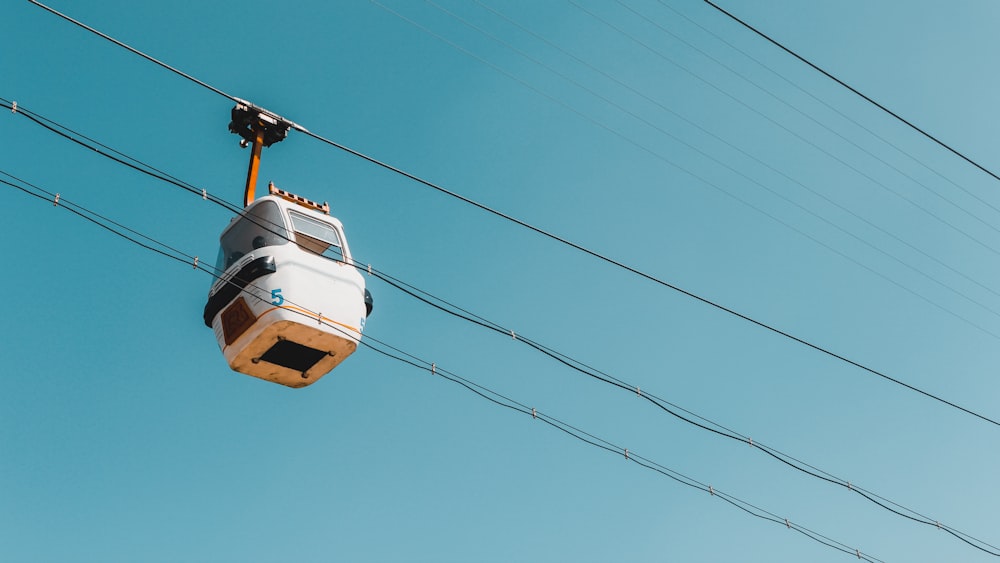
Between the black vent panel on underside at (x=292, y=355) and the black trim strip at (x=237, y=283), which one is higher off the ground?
the black trim strip at (x=237, y=283)

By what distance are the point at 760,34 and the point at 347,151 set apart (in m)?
4.71

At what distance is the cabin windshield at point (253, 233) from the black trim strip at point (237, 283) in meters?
0.35

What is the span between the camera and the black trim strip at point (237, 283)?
1110 cm

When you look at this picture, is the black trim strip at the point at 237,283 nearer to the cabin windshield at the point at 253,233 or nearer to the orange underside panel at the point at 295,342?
the cabin windshield at the point at 253,233

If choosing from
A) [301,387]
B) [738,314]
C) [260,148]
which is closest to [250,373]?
[301,387]

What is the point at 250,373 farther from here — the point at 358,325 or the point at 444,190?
the point at 444,190

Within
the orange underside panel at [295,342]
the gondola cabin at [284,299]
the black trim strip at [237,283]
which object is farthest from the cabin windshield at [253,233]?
the orange underside panel at [295,342]

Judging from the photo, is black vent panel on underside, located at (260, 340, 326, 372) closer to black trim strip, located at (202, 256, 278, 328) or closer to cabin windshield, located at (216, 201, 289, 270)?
black trim strip, located at (202, 256, 278, 328)

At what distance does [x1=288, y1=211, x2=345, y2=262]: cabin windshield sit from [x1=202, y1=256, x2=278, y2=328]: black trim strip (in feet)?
2.03

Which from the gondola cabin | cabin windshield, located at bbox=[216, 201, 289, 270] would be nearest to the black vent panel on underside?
the gondola cabin

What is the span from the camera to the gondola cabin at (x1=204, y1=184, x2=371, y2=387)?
10.9 m

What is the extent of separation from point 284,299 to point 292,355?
645mm

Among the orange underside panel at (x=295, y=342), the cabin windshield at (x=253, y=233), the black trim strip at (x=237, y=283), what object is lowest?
the orange underside panel at (x=295, y=342)

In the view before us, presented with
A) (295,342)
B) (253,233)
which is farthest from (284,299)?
(253,233)
